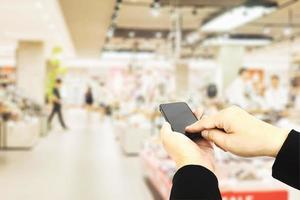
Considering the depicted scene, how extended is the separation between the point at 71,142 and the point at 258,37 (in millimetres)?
6753

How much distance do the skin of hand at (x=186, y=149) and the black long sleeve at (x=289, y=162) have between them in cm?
12

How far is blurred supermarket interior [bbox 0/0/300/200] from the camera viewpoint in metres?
5.52

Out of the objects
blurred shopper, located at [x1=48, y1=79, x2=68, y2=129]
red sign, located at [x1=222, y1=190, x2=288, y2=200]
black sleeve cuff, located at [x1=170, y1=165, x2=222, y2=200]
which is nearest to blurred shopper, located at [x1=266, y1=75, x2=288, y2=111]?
red sign, located at [x1=222, y1=190, x2=288, y2=200]

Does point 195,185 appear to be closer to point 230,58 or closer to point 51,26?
point 51,26

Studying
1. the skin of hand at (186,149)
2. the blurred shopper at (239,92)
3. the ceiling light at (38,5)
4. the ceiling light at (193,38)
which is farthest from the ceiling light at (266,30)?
the skin of hand at (186,149)

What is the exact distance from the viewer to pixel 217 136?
33.4 inches

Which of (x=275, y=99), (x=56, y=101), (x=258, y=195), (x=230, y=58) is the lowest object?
(x=56, y=101)

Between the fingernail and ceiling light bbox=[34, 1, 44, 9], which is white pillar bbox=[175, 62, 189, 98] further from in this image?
the fingernail

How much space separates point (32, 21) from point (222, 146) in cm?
986

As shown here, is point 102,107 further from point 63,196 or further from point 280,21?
point 63,196

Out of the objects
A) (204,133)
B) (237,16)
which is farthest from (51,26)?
(204,133)

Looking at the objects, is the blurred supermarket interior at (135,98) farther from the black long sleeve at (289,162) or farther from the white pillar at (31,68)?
the black long sleeve at (289,162)

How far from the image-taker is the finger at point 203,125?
84cm

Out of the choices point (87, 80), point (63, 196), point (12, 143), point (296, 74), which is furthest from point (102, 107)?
point (63, 196)
